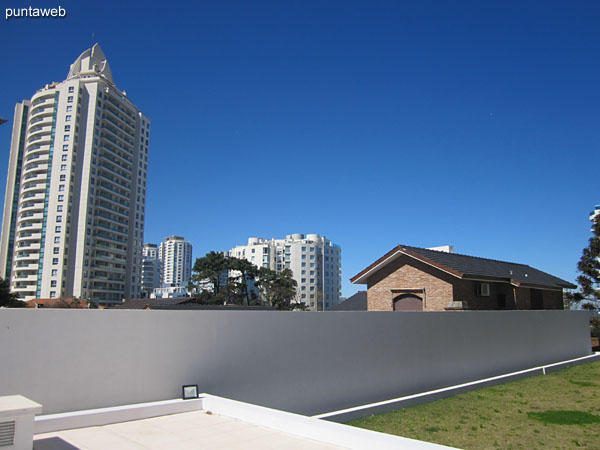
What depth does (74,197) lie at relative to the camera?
80.1m

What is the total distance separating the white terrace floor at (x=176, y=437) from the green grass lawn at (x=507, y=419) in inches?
160

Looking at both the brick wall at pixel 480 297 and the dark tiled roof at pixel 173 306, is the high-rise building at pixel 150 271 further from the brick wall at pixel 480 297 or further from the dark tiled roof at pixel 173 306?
the brick wall at pixel 480 297

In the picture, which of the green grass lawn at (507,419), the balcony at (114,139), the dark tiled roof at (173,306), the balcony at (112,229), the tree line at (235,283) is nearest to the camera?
the green grass lawn at (507,419)

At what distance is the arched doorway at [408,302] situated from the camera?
19.4 m

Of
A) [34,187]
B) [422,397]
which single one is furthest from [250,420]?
[34,187]

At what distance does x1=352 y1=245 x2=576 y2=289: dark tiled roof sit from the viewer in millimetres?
18603

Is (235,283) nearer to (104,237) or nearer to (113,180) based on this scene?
(104,237)

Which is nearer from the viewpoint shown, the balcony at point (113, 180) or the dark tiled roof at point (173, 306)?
the dark tiled roof at point (173, 306)

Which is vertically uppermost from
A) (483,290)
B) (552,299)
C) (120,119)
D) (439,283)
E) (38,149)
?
(120,119)

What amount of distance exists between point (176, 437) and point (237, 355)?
2650 millimetres

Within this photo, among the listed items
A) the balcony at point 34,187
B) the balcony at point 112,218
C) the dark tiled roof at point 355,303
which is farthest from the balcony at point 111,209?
the dark tiled roof at point 355,303

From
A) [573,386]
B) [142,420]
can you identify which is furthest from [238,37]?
[573,386]

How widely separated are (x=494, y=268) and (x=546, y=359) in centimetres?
521

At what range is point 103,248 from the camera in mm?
81938
